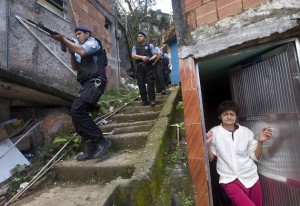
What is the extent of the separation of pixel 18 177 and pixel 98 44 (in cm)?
211

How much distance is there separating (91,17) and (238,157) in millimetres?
7169

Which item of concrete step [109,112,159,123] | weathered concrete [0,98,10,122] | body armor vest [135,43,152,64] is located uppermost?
body armor vest [135,43,152,64]

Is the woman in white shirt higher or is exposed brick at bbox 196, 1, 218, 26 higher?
exposed brick at bbox 196, 1, 218, 26

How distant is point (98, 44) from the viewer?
337 cm

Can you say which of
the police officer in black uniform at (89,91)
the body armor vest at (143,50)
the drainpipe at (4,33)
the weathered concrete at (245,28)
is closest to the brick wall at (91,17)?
the drainpipe at (4,33)

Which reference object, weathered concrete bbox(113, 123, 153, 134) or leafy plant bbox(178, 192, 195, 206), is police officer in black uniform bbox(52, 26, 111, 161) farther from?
leafy plant bbox(178, 192, 195, 206)

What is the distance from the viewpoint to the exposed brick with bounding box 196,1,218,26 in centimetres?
255

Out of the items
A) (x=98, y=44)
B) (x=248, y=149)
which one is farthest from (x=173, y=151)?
(x=98, y=44)

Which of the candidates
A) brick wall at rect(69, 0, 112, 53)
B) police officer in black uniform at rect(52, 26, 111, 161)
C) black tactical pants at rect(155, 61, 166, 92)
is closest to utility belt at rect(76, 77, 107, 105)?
police officer in black uniform at rect(52, 26, 111, 161)

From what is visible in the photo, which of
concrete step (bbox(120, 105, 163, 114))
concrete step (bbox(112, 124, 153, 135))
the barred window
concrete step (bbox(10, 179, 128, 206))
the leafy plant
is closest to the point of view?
concrete step (bbox(10, 179, 128, 206))

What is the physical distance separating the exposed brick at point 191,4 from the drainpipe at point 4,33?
11.1 feet

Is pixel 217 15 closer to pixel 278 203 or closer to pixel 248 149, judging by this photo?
pixel 248 149

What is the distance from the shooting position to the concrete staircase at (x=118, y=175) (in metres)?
2.34

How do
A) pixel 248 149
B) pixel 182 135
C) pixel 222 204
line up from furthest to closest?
1. pixel 182 135
2. pixel 222 204
3. pixel 248 149
